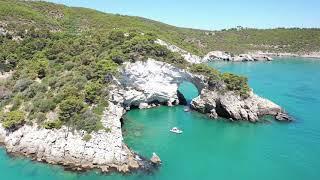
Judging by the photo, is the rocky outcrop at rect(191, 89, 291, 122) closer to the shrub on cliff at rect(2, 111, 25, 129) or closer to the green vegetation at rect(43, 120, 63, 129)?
the green vegetation at rect(43, 120, 63, 129)

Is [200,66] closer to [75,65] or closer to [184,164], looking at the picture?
[75,65]

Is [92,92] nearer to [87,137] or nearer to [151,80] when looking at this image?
[87,137]

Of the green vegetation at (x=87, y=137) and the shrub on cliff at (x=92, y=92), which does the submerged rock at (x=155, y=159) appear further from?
the shrub on cliff at (x=92, y=92)

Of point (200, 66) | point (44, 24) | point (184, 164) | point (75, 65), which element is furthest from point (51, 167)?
point (44, 24)

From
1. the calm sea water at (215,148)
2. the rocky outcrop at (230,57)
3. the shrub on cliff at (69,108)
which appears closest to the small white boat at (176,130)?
the calm sea water at (215,148)

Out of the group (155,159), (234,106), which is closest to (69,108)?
(155,159)
